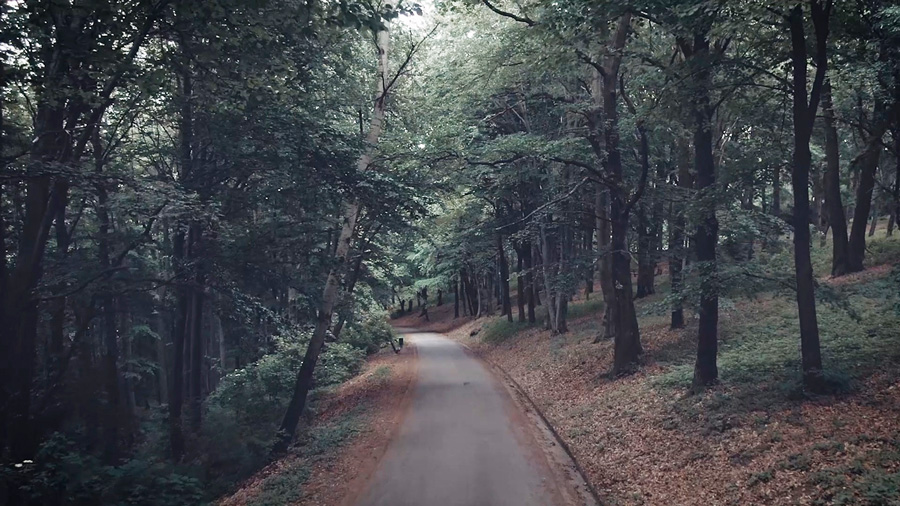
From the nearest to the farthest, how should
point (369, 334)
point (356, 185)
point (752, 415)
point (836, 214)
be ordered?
point (752, 415), point (356, 185), point (836, 214), point (369, 334)

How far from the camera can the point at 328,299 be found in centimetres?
Result: 1320

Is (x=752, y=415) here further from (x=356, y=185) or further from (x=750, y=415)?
(x=356, y=185)

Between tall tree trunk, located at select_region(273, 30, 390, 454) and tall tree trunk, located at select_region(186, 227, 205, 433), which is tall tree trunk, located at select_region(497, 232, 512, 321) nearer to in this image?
tall tree trunk, located at select_region(273, 30, 390, 454)

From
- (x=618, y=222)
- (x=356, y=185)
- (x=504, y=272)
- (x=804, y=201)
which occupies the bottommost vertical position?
(x=504, y=272)

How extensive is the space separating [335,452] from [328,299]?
3.29 metres

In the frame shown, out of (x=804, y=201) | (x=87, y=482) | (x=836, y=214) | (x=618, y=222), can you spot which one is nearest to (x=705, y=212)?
(x=804, y=201)

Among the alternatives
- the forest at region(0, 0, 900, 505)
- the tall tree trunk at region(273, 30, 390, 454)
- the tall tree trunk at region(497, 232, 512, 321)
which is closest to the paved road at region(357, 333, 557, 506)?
the forest at region(0, 0, 900, 505)

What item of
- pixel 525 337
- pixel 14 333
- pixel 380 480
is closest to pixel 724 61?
pixel 380 480

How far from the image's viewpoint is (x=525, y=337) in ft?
89.0

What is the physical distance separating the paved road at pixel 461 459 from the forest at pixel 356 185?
1134mm

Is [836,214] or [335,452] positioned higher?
[836,214]

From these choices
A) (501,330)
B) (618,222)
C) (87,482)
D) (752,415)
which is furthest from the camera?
(501,330)

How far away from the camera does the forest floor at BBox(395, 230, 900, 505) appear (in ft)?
22.4

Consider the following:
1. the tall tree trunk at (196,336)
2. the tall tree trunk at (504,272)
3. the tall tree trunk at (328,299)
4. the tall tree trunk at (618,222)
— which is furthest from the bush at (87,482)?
the tall tree trunk at (504,272)
